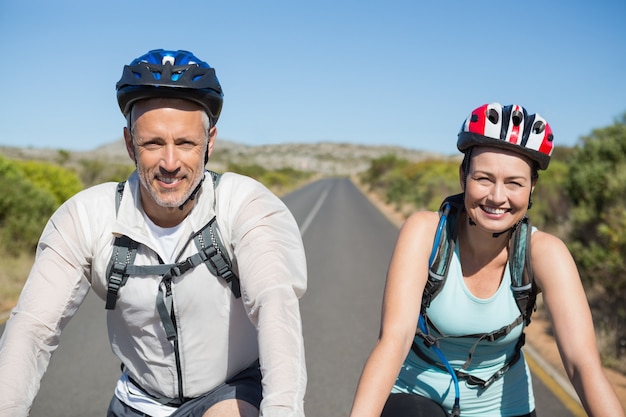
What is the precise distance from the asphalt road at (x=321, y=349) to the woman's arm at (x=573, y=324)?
113 inches

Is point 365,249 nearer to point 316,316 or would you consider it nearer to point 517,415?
point 316,316

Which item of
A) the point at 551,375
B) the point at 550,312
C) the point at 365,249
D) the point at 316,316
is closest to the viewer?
the point at 550,312

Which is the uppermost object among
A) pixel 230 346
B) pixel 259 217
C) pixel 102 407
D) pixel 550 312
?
pixel 259 217

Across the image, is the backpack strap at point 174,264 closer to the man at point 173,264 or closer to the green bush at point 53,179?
the man at point 173,264

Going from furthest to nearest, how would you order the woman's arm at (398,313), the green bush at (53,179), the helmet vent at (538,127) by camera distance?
the green bush at (53,179) < the helmet vent at (538,127) < the woman's arm at (398,313)

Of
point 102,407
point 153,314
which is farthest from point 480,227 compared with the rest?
point 102,407

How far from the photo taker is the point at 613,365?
5898 mm

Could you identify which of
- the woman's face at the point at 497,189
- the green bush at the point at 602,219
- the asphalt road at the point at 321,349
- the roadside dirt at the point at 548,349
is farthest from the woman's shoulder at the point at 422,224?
the green bush at the point at 602,219

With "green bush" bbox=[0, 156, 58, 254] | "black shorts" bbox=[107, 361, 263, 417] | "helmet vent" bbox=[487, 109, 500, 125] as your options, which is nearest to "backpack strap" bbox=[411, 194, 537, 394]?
"helmet vent" bbox=[487, 109, 500, 125]

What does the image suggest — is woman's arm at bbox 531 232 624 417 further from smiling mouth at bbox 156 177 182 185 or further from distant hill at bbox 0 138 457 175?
distant hill at bbox 0 138 457 175

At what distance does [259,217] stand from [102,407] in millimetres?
3512

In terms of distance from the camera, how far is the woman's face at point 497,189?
2455mm

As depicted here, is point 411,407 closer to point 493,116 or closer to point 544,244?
point 544,244

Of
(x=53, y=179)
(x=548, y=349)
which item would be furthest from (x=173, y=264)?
(x=53, y=179)
